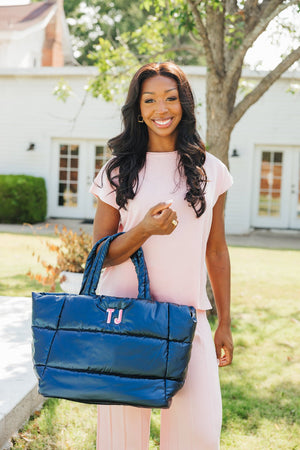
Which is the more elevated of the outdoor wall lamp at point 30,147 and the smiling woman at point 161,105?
the outdoor wall lamp at point 30,147

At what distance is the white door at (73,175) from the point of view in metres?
15.2

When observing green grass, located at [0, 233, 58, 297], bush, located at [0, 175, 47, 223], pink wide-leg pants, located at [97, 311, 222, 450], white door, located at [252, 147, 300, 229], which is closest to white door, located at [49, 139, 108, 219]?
bush, located at [0, 175, 47, 223]

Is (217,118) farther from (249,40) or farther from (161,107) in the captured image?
(161,107)

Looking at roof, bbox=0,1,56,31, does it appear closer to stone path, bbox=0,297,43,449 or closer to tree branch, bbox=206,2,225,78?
tree branch, bbox=206,2,225,78

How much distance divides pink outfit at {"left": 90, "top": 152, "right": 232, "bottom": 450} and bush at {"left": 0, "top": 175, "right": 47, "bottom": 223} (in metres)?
12.5

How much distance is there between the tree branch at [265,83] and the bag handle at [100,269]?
3.99m

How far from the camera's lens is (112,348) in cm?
159

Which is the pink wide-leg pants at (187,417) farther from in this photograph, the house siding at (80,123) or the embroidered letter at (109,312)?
the house siding at (80,123)

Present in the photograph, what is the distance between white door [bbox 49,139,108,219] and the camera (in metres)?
15.2

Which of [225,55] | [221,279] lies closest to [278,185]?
[225,55]

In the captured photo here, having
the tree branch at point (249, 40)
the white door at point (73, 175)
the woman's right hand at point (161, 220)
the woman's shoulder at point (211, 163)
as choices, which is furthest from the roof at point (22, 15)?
the woman's right hand at point (161, 220)

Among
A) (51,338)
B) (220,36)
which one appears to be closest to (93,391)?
(51,338)

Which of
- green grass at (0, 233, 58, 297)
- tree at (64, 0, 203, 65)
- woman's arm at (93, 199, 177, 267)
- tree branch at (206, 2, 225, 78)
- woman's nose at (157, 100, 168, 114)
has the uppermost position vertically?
tree at (64, 0, 203, 65)

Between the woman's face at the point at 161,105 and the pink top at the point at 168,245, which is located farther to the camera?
the woman's face at the point at 161,105
